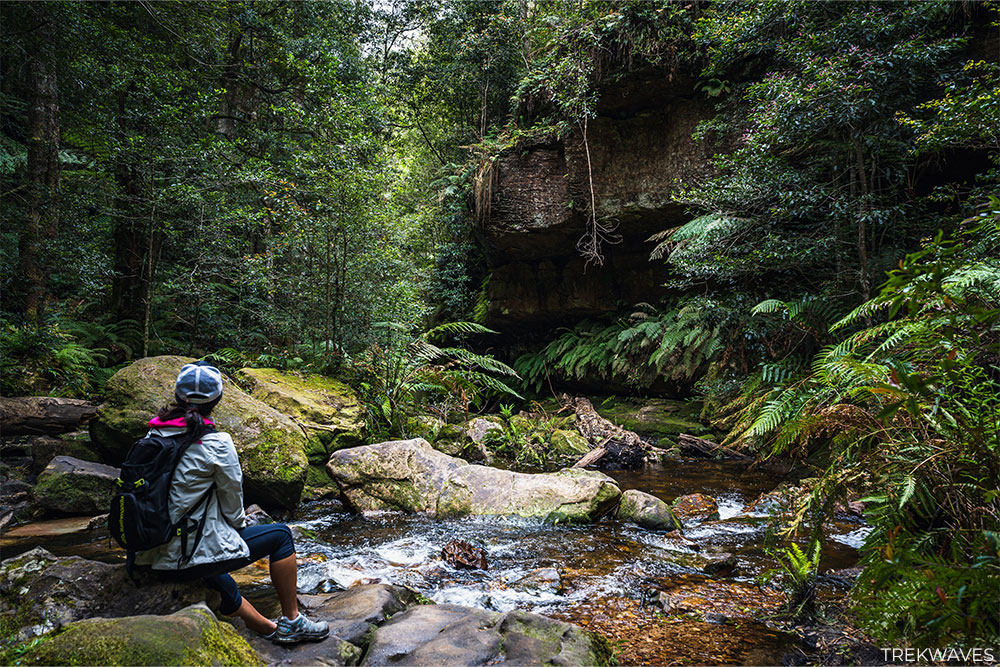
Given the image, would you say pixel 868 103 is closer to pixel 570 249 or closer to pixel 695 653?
pixel 695 653

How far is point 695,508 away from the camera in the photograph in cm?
541

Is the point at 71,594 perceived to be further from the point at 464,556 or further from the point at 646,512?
the point at 646,512

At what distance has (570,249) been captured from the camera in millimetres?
12578

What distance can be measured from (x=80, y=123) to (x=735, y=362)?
37.4ft

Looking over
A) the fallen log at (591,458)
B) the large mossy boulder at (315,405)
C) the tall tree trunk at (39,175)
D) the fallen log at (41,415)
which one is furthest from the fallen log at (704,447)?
the tall tree trunk at (39,175)

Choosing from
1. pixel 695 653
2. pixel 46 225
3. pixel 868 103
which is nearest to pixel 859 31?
pixel 868 103

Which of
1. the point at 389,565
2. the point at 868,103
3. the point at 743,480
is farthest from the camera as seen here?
the point at 743,480

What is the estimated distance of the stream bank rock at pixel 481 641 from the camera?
7.22ft

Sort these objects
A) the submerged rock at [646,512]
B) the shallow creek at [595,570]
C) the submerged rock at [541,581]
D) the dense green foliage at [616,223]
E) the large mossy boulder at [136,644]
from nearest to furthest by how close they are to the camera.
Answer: the large mossy boulder at [136,644], the dense green foliage at [616,223], the shallow creek at [595,570], the submerged rock at [541,581], the submerged rock at [646,512]

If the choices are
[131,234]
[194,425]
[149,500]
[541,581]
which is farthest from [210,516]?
[131,234]

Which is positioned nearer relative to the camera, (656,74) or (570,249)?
(656,74)

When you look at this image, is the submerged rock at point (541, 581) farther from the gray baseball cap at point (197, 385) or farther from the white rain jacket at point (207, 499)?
Answer: the gray baseball cap at point (197, 385)

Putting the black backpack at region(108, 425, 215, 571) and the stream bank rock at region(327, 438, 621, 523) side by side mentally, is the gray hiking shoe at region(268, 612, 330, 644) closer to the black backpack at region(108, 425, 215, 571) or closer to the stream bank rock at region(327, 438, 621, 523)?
the black backpack at region(108, 425, 215, 571)

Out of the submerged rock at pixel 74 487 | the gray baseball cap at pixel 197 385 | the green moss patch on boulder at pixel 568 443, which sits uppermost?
the gray baseball cap at pixel 197 385
